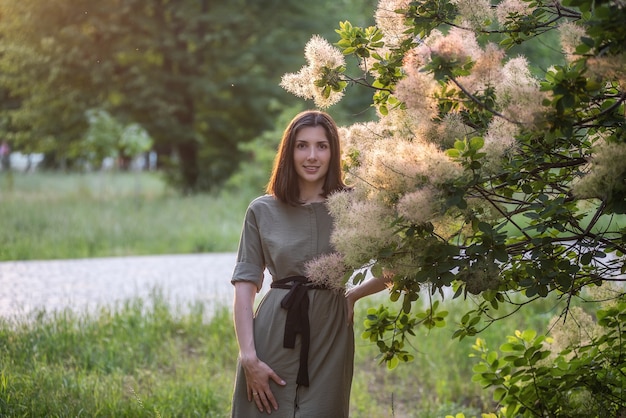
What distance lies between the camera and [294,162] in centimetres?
316

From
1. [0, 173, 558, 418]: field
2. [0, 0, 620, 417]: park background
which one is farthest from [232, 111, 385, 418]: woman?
[0, 0, 620, 417]: park background

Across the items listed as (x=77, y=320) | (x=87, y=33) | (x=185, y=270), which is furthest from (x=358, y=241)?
(x=87, y=33)

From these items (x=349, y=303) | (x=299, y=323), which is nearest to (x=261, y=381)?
(x=299, y=323)

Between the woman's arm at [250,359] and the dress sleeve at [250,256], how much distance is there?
1.2 inches

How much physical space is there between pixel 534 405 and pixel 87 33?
1747 cm

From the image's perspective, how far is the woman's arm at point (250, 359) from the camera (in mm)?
2943

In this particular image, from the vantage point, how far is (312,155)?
3.08 m

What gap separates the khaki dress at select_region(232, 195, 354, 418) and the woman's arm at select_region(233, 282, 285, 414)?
33mm

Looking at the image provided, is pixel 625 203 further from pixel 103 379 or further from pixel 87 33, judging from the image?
pixel 87 33

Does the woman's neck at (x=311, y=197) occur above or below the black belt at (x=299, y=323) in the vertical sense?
above

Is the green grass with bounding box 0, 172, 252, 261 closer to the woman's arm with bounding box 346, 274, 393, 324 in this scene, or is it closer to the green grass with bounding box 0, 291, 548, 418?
the green grass with bounding box 0, 291, 548, 418

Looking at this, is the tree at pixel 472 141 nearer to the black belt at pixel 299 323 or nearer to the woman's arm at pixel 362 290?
the woman's arm at pixel 362 290

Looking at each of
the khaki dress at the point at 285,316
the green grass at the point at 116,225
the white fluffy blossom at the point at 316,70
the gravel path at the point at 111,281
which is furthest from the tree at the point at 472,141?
the green grass at the point at 116,225

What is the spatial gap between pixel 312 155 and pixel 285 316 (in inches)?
24.9
